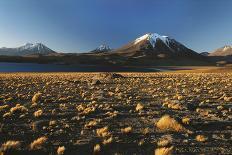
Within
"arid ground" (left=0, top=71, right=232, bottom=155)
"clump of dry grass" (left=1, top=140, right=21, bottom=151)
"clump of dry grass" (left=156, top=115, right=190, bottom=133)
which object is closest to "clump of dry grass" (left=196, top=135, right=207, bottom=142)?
"arid ground" (left=0, top=71, right=232, bottom=155)

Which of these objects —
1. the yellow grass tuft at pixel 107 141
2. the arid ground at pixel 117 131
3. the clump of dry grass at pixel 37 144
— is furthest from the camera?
the yellow grass tuft at pixel 107 141

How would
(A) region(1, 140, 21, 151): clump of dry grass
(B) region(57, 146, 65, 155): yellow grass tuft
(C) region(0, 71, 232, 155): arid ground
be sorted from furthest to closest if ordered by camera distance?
(C) region(0, 71, 232, 155): arid ground
(A) region(1, 140, 21, 151): clump of dry grass
(B) region(57, 146, 65, 155): yellow grass tuft

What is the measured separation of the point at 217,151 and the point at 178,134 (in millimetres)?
2231

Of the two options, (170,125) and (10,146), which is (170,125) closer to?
(170,125)

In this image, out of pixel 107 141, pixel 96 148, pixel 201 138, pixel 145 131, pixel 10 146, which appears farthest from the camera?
pixel 145 131

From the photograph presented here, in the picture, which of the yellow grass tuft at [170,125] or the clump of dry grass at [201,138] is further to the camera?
the yellow grass tuft at [170,125]

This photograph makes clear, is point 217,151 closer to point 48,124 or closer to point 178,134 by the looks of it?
point 178,134

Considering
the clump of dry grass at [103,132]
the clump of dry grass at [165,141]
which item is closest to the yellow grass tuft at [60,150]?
the clump of dry grass at [103,132]

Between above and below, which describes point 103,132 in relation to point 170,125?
below

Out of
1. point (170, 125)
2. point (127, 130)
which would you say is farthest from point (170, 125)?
point (127, 130)

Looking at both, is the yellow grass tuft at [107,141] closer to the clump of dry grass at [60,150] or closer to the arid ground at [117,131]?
the arid ground at [117,131]

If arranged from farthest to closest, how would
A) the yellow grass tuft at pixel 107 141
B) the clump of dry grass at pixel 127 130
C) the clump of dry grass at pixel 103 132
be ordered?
the clump of dry grass at pixel 127 130 < the clump of dry grass at pixel 103 132 < the yellow grass tuft at pixel 107 141

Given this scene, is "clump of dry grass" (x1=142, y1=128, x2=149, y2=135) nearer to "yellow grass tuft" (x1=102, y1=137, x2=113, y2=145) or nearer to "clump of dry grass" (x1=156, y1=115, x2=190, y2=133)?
"clump of dry grass" (x1=156, y1=115, x2=190, y2=133)

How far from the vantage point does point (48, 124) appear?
528 inches
